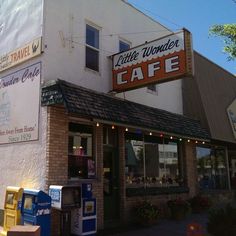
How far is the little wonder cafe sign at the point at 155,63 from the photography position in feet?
35.2

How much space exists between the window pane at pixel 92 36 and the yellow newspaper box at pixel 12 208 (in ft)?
16.7

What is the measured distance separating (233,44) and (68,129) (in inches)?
199

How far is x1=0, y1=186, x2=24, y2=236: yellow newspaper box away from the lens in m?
9.36

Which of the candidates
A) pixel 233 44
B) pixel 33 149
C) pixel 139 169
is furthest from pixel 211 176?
pixel 33 149

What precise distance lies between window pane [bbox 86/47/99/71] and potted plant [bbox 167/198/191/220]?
534cm

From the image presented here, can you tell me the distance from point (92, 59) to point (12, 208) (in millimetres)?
5168

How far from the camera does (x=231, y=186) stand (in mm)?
20531

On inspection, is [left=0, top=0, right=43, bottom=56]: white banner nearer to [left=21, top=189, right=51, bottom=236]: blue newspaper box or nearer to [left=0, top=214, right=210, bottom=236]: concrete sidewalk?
[left=21, top=189, right=51, bottom=236]: blue newspaper box

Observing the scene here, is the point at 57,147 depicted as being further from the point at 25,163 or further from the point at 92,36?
the point at 92,36

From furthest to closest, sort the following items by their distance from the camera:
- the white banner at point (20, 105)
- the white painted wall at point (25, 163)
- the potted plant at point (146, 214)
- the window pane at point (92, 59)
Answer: the window pane at point (92, 59) < the potted plant at point (146, 214) < the white banner at point (20, 105) < the white painted wall at point (25, 163)

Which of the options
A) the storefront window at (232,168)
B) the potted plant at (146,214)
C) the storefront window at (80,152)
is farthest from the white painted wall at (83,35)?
the storefront window at (232,168)

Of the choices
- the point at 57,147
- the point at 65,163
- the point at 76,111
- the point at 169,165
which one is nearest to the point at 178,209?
the point at 169,165

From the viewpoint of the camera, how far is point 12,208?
9531 millimetres

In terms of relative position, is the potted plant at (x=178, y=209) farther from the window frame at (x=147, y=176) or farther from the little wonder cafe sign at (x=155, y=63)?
the little wonder cafe sign at (x=155, y=63)
